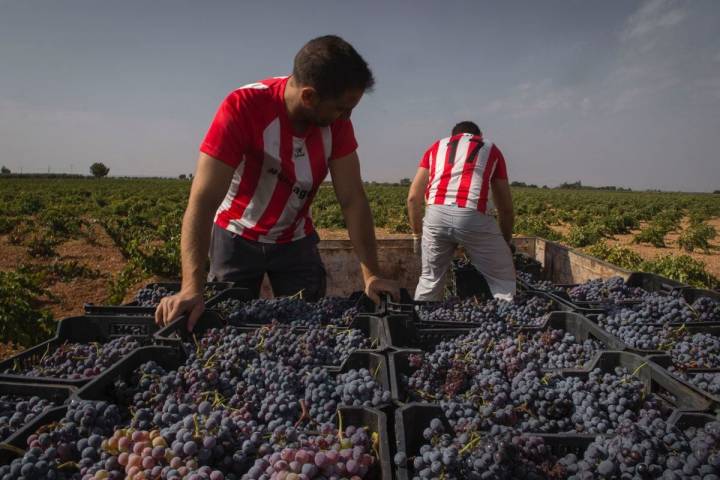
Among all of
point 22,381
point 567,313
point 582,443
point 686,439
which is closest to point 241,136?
point 22,381

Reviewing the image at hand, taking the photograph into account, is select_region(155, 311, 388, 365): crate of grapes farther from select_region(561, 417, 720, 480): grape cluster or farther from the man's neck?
the man's neck

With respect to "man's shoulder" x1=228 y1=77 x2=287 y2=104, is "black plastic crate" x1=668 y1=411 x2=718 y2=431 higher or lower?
lower

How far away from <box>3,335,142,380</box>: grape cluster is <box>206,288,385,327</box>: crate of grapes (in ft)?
1.70

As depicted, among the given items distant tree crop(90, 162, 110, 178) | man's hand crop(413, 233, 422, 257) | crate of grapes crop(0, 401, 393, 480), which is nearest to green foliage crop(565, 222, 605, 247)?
man's hand crop(413, 233, 422, 257)

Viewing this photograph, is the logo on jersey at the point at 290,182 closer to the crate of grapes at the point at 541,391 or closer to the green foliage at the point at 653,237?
the crate of grapes at the point at 541,391

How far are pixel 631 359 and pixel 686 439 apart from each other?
472 millimetres

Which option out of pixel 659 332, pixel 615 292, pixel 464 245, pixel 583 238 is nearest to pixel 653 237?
pixel 583 238

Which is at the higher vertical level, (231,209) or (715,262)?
(231,209)

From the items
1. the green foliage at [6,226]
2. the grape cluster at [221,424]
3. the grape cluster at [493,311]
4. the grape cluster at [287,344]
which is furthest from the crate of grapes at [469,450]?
the green foliage at [6,226]

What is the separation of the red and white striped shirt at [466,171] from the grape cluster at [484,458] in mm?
3148

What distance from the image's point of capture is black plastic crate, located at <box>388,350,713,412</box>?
1457mm

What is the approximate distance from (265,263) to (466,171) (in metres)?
2.19

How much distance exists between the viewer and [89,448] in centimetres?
119

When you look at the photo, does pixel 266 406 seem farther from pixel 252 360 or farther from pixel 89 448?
pixel 89 448
